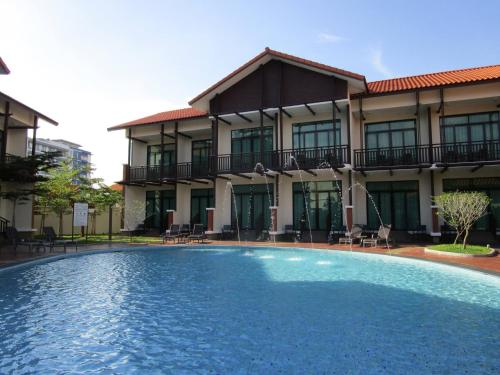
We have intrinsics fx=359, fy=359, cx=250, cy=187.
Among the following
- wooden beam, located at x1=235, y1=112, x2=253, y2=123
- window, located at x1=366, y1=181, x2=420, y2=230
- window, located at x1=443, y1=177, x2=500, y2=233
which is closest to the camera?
window, located at x1=443, y1=177, x2=500, y2=233

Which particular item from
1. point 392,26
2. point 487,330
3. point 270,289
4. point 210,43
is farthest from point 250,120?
point 487,330

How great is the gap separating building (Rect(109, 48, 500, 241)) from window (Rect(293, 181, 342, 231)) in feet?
0.17

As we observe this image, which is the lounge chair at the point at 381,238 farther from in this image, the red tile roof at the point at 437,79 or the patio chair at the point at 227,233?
the patio chair at the point at 227,233

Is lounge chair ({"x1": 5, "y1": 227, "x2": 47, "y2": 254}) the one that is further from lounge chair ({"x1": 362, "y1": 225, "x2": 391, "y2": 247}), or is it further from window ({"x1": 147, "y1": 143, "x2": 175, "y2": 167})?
lounge chair ({"x1": 362, "y1": 225, "x2": 391, "y2": 247})

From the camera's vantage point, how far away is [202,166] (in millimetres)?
22094

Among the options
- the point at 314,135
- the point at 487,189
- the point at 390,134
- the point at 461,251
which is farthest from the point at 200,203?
the point at 487,189

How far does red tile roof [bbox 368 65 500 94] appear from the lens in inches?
627

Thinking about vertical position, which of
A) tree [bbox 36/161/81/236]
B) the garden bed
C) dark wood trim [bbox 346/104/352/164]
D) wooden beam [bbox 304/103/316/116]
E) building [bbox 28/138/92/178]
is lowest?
the garden bed

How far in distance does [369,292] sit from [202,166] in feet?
53.4

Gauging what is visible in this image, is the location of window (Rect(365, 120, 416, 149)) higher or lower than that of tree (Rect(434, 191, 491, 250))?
higher

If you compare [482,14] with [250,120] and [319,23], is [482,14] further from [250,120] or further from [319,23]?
[250,120]

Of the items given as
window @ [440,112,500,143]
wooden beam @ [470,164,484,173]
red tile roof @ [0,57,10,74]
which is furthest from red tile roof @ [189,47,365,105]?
red tile roof @ [0,57,10,74]

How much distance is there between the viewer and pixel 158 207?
24188mm

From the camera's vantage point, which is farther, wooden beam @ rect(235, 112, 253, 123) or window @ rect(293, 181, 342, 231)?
wooden beam @ rect(235, 112, 253, 123)
